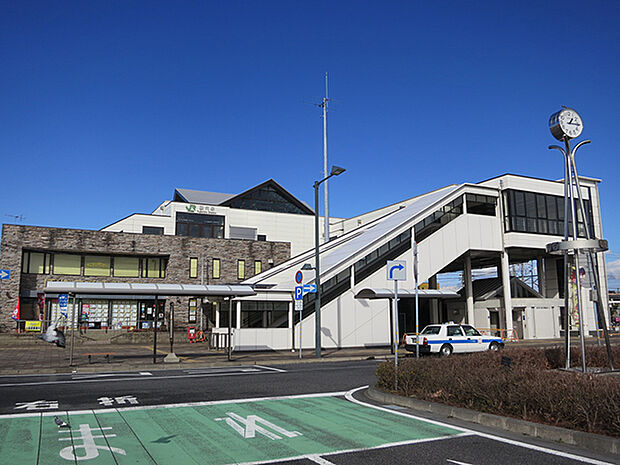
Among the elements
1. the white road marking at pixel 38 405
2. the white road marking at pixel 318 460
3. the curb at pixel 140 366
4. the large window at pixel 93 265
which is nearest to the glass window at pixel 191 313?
the large window at pixel 93 265

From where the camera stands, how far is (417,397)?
420 inches

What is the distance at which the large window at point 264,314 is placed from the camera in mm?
27484

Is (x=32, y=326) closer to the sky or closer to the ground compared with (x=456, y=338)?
closer to the sky

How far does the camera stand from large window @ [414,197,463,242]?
33.9 m

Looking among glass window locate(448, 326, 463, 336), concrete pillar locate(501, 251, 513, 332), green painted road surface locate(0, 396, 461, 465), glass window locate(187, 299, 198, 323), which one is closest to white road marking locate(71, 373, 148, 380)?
green painted road surface locate(0, 396, 461, 465)

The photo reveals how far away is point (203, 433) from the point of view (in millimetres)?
8039

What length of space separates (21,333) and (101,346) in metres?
5.28

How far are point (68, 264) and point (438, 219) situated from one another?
26.4 meters

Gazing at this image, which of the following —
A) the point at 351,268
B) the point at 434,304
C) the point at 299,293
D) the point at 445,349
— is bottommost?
the point at 445,349

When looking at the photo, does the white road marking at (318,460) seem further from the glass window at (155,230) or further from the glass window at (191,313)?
the glass window at (155,230)

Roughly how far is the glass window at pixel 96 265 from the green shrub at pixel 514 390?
32.1 metres

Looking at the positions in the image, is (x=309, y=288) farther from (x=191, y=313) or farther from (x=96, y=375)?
(x=191, y=313)

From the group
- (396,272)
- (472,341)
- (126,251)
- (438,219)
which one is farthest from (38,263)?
(396,272)

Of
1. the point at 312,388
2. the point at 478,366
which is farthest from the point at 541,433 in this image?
the point at 312,388
